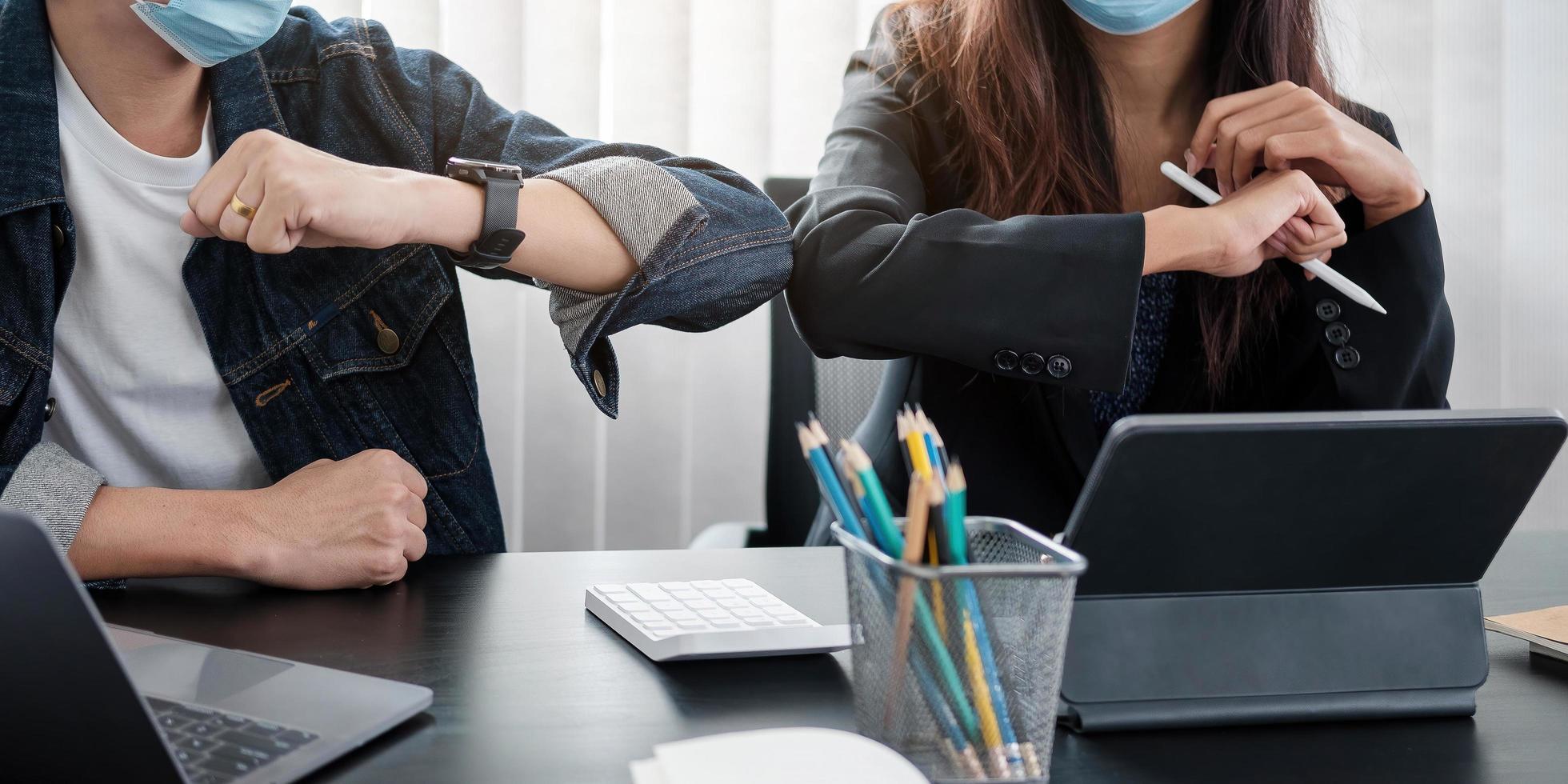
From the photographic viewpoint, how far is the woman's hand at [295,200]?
0.72 meters

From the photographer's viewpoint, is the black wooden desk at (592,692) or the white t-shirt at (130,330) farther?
the white t-shirt at (130,330)

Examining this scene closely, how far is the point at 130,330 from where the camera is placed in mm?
955

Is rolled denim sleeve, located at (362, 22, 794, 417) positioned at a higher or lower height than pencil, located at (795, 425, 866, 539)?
higher

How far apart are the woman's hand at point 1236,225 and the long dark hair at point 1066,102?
0.15 metres

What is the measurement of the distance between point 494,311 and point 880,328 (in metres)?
0.94

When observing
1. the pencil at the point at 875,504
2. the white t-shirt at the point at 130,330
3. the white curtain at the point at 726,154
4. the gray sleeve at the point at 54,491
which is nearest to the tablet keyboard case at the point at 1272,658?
the pencil at the point at 875,504

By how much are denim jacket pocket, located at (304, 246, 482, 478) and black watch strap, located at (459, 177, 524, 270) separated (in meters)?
0.20

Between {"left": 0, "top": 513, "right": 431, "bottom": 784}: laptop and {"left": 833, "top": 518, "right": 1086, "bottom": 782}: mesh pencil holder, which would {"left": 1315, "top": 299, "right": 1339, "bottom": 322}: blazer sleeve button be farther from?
{"left": 0, "top": 513, "right": 431, "bottom": 784}: laptop

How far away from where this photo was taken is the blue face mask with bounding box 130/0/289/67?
34.1 inches

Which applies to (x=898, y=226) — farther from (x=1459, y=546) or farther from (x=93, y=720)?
(x=93, y=720)

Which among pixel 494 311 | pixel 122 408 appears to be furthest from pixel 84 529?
pixel 494 311

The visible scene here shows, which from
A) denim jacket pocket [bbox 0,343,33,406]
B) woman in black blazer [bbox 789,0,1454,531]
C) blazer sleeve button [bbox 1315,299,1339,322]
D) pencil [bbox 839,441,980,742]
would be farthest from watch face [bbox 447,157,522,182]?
blazer sleeve button [bbox 1315,299,1339,322]

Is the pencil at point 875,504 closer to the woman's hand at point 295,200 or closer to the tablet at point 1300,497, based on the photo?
the tablet at point 1300,497

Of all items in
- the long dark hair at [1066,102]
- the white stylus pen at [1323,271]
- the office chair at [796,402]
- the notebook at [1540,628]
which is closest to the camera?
the notebook at [1540,628]
